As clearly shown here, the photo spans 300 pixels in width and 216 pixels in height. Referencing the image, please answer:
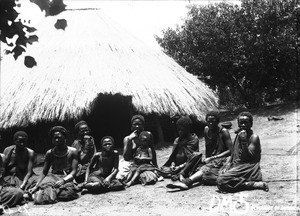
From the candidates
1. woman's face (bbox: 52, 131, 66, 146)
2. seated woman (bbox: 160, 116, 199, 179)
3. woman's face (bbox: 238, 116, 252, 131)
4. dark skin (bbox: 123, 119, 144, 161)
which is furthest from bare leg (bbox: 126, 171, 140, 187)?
woman's face (bbox: 238, 116, 252, 131)

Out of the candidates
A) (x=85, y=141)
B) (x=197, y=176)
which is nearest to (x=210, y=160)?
(x=197, y=176)

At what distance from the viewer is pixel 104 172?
6539 millimetres

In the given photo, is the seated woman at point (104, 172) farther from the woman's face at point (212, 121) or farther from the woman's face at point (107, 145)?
the woman's face at point (212, 121)

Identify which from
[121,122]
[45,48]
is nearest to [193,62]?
[121,122]

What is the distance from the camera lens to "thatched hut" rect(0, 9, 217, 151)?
9.93m

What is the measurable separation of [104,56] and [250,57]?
6301 millimetres

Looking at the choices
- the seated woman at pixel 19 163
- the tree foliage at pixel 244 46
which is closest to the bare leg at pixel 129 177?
the seated woman at pixel 19 163

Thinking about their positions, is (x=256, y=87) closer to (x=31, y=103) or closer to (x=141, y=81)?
(x=141, y=81)

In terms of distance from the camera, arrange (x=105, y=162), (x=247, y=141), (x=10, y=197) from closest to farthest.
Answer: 1. (x=10, y=197)
2. (x=247, y=141)
3. (x=105, y=162)

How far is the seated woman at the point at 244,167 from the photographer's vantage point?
218 inches

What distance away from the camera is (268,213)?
4535 mm

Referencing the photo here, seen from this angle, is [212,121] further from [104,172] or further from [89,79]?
[89,79]

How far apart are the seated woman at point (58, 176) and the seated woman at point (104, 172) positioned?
0.91 feet

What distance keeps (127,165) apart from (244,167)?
2196mm
